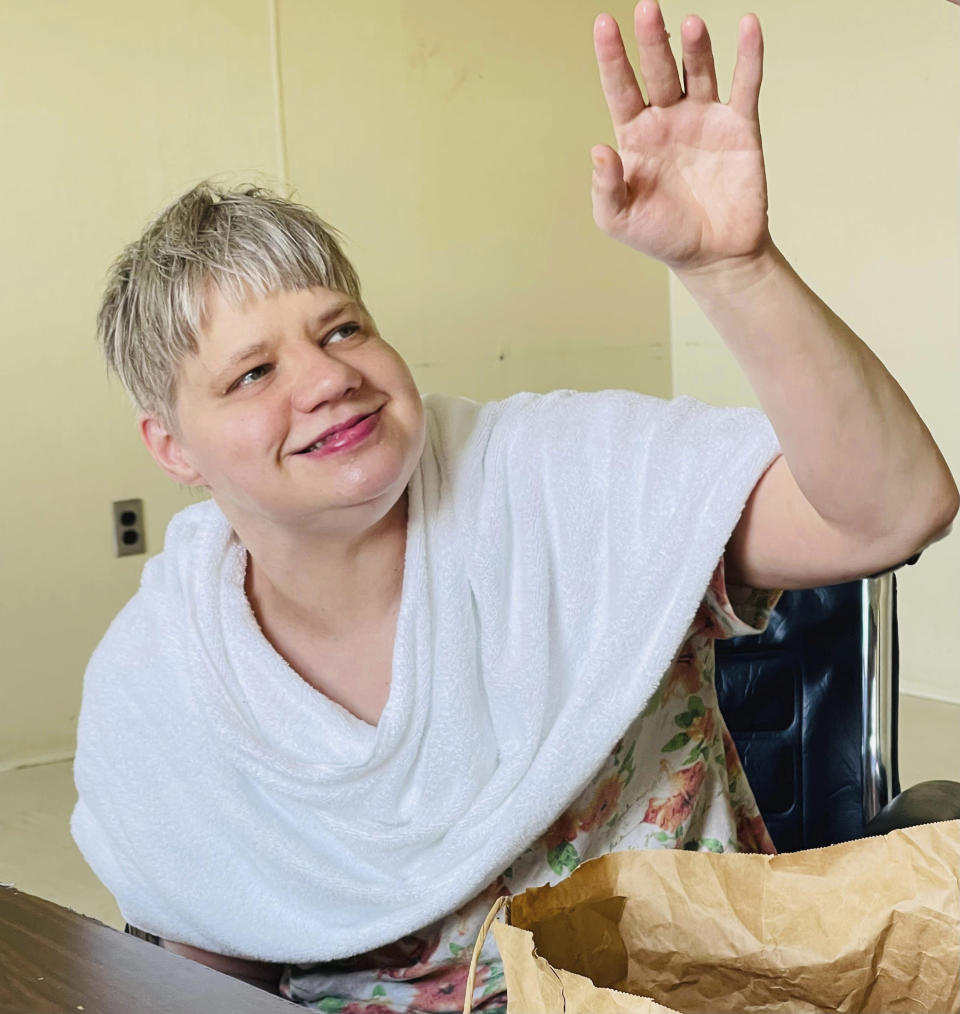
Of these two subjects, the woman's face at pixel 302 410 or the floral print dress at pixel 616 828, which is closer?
the woman's face at pixel 302 410

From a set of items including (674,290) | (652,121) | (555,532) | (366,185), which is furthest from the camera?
(674,290)

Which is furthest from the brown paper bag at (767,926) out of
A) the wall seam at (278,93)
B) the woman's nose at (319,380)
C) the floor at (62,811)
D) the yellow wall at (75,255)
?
the wall seam at (278,93)

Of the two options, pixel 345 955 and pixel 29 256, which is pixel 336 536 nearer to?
pixel 345 955

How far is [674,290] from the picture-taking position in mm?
4281

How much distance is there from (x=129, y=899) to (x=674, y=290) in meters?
3.26

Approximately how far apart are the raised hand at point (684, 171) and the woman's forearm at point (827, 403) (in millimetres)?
25

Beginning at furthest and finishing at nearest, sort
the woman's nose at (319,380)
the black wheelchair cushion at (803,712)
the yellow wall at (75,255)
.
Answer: the yellow wall at (75,255) < the black wheelchair cushion at (803,712) < the woman's nose at (319,380)

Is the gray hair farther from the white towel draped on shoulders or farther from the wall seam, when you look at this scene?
the wall seam

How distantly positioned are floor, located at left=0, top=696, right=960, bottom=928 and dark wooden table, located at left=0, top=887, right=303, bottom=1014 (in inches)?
57.2

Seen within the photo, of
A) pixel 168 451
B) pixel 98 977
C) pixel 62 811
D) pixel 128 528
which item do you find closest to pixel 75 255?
pixel 128 528

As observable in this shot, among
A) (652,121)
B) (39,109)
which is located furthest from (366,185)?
(652,121)

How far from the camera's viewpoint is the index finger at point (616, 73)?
80 cm

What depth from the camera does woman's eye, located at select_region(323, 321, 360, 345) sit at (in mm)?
1205

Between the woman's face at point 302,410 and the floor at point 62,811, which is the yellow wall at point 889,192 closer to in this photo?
the floor at point 62,811
